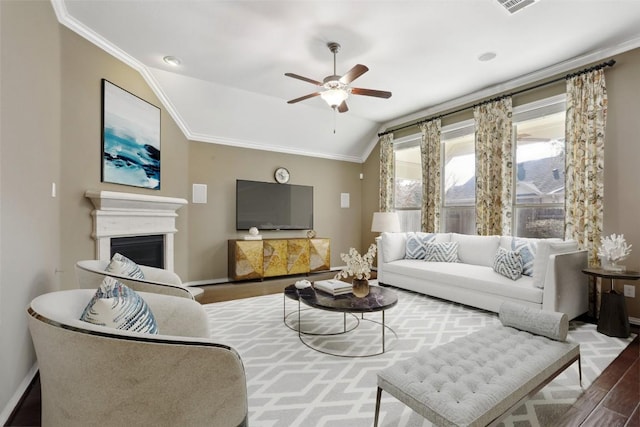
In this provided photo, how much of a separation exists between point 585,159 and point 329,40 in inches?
126

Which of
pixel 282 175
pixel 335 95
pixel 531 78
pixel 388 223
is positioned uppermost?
pixel 531 78

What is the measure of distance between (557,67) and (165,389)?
5019mm

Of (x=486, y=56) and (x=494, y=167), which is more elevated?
(x=486, y=56)

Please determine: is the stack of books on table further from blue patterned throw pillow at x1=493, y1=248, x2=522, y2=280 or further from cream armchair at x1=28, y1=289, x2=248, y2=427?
blue patterned throw pillow at x1=493, y1=248, x2=522, y2=280

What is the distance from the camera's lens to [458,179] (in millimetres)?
4977

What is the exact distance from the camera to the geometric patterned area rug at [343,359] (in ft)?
5.54

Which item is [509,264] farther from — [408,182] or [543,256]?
[408,182]

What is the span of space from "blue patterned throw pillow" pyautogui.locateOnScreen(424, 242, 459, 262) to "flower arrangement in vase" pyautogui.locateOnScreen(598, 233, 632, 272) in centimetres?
156

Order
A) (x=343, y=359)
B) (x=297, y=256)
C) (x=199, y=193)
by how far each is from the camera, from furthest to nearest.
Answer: (x=297, y=256) → (x=199, y=193) → (x=343, y=359)

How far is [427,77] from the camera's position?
4.02 metres

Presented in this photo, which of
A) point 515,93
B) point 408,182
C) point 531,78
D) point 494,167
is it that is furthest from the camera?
point 408,182

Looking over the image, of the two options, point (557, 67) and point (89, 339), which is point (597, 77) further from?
point (89, 339)

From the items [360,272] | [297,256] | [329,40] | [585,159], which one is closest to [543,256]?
[585,159]

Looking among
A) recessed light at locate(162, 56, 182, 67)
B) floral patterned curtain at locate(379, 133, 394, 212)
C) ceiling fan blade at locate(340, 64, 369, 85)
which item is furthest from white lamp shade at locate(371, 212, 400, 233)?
recessed light at locate(162, 56, 182, 67)
